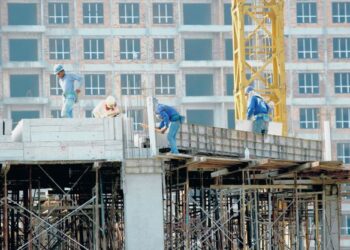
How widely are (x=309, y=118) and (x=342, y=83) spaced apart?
13.3 ft

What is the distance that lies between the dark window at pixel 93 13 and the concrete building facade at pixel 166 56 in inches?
2.9

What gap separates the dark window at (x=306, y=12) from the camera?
94938 millimetres

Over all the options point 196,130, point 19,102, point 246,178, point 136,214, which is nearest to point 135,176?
point 136,214

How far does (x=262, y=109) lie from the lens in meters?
39.4

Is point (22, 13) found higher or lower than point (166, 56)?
higher

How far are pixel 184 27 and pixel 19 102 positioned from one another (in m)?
13.5

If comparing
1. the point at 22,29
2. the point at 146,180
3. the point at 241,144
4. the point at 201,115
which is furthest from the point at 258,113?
the point at 201,115

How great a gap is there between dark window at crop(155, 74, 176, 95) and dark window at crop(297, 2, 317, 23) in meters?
10.8

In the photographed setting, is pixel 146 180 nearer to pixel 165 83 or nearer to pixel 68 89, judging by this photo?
pixel 68 89

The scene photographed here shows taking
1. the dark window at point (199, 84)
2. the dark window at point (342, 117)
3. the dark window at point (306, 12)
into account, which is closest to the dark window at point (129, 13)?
the dark window at point (199, 84)

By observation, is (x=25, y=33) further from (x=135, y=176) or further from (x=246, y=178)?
(x=135, y=176)

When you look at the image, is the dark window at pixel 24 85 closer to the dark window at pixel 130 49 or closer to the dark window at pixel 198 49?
the dark window at pixel 130 49

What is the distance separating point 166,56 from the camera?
9325 centimetres

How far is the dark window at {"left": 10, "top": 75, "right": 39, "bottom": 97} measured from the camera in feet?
295
